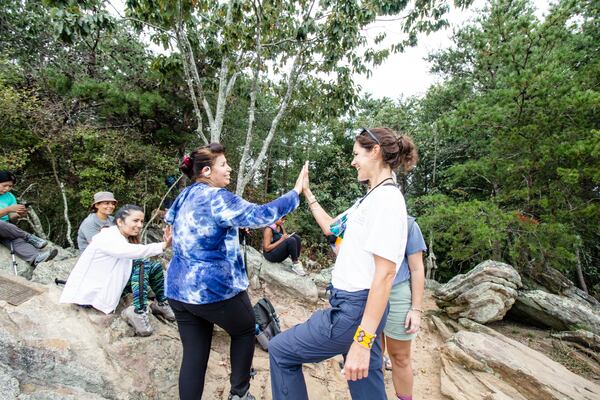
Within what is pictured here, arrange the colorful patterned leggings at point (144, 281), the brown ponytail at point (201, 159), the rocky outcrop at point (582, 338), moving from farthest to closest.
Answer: the rocky outcrop at point (582, 338) < the colorful patterned leggings at point (144, 281) < the brown ponytail at point (201, 159)

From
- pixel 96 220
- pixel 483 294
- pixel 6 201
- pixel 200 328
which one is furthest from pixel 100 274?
pixel 483 294

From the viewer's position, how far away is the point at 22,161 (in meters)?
6.07

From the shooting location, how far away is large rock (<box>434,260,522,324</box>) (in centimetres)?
504

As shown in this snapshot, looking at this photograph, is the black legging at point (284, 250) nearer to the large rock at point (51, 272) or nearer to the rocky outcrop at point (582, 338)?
the large rock at point (51, 272)

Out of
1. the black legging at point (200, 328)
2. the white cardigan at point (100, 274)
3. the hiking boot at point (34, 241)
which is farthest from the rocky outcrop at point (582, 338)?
the hiking boot at point (34, 241)

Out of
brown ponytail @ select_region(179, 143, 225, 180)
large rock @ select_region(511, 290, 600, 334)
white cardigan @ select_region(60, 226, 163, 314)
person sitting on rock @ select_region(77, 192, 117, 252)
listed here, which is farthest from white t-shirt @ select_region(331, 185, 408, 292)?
large rock @ select_region(511, 290, 600, 334)

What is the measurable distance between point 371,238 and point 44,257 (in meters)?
4.89

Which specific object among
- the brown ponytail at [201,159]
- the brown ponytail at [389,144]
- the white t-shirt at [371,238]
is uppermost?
the brown ponytail at [389,144]

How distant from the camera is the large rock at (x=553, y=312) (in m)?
5.25

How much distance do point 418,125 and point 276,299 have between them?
10.2 meters

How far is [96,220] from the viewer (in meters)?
3.99

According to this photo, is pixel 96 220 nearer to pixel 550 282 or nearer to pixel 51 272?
pixel 51 272

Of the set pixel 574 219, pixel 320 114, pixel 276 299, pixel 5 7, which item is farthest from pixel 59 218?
pixel 574 219

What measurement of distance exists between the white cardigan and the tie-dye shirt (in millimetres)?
988
